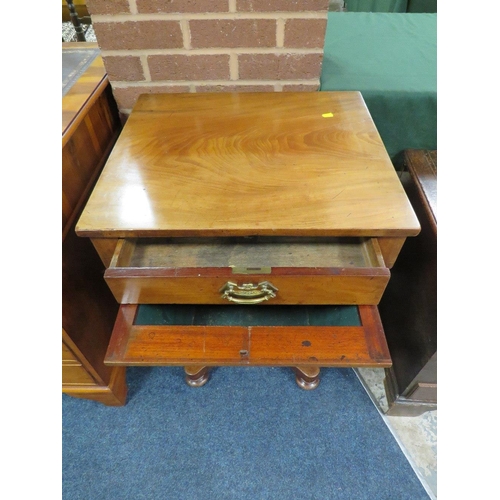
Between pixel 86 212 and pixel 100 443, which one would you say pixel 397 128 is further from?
pixel 100 443

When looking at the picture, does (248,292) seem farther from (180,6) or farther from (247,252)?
(180,6)

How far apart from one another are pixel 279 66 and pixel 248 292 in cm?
51

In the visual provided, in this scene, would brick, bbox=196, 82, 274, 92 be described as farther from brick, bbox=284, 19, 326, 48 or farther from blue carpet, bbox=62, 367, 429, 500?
blue carpet, bbox=62, 367, 429, 500

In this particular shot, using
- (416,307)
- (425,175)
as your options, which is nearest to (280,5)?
(425,175)

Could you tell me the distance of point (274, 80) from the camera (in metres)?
0.78

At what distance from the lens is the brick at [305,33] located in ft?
2.24

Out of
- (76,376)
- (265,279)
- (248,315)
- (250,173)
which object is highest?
(250,173)

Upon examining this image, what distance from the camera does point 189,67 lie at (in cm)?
76

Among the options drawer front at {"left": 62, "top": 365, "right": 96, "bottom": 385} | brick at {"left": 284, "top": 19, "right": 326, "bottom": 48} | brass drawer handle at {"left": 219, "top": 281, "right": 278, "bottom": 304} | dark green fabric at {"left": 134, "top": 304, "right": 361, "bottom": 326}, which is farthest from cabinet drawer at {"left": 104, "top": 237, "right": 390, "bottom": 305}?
brick at {"left": 284, "top": 19, "right": 326, "bottom": 48}

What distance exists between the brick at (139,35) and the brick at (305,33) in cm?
22

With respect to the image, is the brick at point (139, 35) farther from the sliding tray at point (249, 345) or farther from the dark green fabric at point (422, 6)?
the dark green fabric at point (422, 6)

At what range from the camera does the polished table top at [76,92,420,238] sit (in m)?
0.51

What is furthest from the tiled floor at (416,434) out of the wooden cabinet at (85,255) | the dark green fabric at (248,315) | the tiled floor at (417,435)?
the wooden cabinet at (85,255)

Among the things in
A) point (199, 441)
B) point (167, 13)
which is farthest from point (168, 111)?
point (199, 441)
